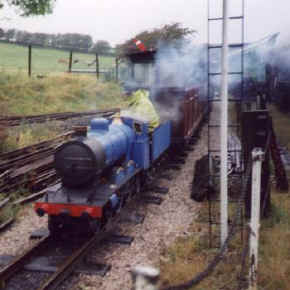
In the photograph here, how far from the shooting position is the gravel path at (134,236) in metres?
5.63

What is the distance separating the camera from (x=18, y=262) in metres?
5.82

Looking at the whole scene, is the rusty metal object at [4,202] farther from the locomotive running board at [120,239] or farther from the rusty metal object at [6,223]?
the locomotive running board at [120,239]

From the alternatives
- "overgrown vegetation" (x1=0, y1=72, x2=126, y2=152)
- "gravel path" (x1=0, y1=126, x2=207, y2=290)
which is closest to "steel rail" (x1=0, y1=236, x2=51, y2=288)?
"gravel path" (x1=0, y1=126, x2=207, y2=290)

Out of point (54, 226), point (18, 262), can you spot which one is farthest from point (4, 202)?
point (18, 262)

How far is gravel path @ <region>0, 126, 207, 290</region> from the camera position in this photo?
222 inches

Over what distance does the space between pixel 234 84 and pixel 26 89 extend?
10435 millimetres

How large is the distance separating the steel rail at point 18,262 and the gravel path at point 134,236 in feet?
1.21

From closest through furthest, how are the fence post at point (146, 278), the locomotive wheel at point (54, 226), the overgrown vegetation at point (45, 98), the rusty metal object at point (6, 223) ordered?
the fence post at point (146, 278)
the locomotive wheel at point (54, 226)
the rusty metal object at point (6, 223)
the overgrown vegetation at point (45, 98)

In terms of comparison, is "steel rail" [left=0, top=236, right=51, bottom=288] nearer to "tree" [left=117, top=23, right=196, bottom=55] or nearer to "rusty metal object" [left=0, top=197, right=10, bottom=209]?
"rusty metal object" [left=0, top=197, right=10, bottom=209]

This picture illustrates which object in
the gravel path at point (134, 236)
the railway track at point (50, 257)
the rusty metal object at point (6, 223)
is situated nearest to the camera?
the railway track at point (50, 257)

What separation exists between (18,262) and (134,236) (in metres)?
2.08

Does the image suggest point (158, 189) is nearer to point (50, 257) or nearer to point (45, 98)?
point (50, 257)

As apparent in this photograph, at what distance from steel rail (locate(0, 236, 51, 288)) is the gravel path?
37 cm

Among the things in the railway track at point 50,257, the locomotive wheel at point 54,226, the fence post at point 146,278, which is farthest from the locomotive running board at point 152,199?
the fence post at point 146,278
